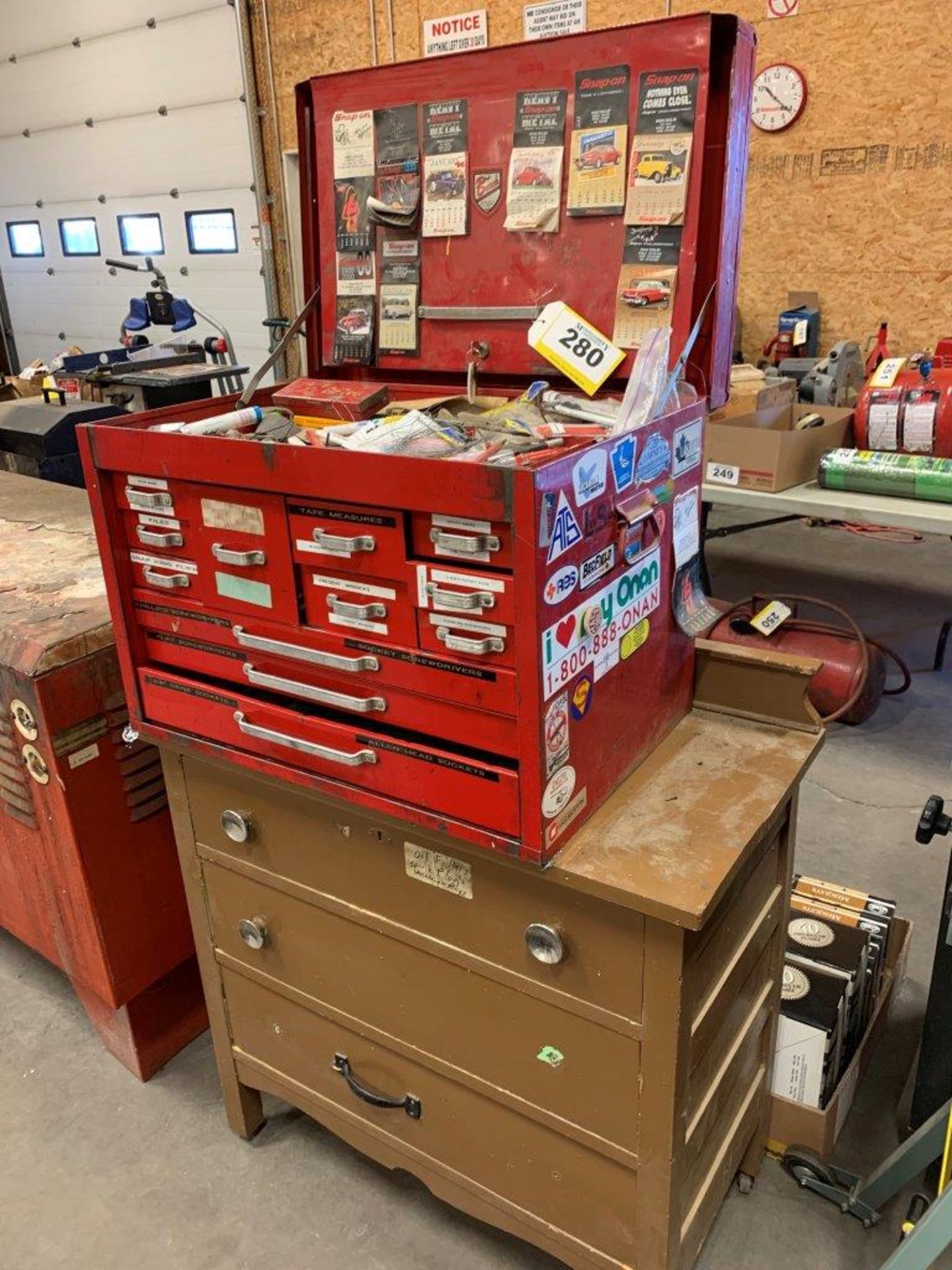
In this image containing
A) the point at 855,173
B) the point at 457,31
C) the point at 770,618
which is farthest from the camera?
the point at 457,31

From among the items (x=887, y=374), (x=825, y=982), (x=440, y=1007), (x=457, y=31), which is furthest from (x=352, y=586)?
(x=457, y=31)

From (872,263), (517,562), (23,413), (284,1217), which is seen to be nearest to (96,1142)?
(284,1217)

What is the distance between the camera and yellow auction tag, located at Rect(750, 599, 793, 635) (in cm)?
248

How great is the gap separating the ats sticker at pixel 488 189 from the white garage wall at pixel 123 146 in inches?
198

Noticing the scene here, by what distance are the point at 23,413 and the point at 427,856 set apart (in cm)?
185

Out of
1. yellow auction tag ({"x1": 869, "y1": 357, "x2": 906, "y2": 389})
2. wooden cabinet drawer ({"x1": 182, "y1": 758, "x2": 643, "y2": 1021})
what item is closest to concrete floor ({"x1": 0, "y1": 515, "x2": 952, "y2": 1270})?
wooden cabinet drawer ({"x1": 182, "y1": 758, "x2": 643, "y2": 1021})

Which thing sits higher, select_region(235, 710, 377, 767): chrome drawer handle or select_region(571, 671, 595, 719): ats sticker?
select_region(571, 671, 595, 719): ats sticker

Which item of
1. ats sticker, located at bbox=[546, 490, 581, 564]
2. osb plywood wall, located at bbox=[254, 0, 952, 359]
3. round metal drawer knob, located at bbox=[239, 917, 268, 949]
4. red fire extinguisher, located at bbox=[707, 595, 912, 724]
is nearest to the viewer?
ats sticker, located at bbox=[546, 490, 581, 564]

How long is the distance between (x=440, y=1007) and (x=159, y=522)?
0.66 meters

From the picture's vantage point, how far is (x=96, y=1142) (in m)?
1.50

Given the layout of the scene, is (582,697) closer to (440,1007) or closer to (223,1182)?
(440,1007)

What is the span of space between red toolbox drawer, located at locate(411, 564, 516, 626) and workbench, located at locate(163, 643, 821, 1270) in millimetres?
264

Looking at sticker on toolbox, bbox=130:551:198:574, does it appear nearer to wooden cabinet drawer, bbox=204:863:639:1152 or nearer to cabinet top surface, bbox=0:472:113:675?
cabinet top surface, bbox=0:472:113:675

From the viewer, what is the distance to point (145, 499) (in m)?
1.01
